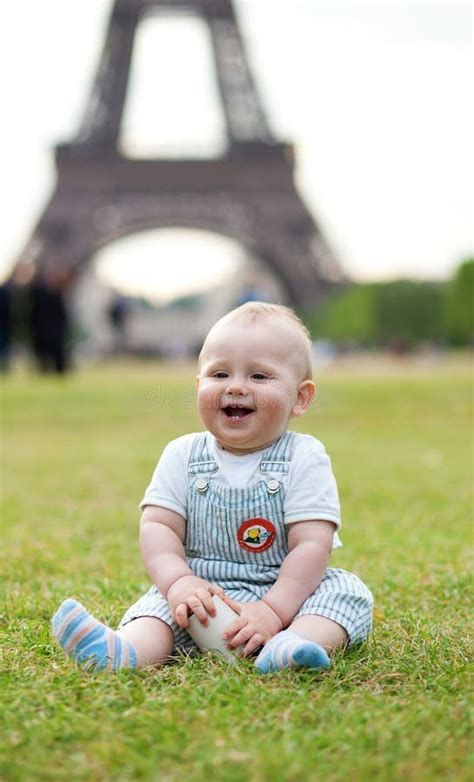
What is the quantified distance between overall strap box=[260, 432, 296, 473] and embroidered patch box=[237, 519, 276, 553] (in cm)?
11

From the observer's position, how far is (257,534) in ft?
7.24

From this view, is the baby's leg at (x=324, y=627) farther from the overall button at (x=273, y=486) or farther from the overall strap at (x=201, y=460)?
the overall strap at (x=201, y=460)

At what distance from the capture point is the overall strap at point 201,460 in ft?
7.42

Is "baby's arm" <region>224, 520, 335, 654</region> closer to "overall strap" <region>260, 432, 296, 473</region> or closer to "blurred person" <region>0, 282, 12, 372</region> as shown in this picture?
"overall strap" <region>260, 432, 296, 473</region>

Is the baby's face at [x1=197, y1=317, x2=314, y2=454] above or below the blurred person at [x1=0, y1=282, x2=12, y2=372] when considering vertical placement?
above

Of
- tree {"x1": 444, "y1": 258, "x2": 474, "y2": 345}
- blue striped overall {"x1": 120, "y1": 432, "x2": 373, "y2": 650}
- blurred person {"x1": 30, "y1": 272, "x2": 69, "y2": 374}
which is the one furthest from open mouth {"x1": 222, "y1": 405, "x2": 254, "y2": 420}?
tree {"x1": 444, "y1": 258, "x2": 474, "y2": 345}

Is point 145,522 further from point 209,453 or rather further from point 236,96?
point 236,96

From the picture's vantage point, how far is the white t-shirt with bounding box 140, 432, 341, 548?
7.19 feet

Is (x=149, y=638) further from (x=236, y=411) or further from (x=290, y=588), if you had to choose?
(x=236, y=411)

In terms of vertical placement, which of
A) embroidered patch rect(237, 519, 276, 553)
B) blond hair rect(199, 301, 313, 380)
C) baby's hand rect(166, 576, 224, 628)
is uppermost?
blond hair rect(199, 301, 313, 380)

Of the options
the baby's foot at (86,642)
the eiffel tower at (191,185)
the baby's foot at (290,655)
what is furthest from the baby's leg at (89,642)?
the eiffel tower at (191,185)

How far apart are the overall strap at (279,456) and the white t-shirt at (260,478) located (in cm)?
1

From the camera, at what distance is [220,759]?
4.93 feet

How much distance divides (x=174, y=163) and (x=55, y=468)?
83.4 feet
